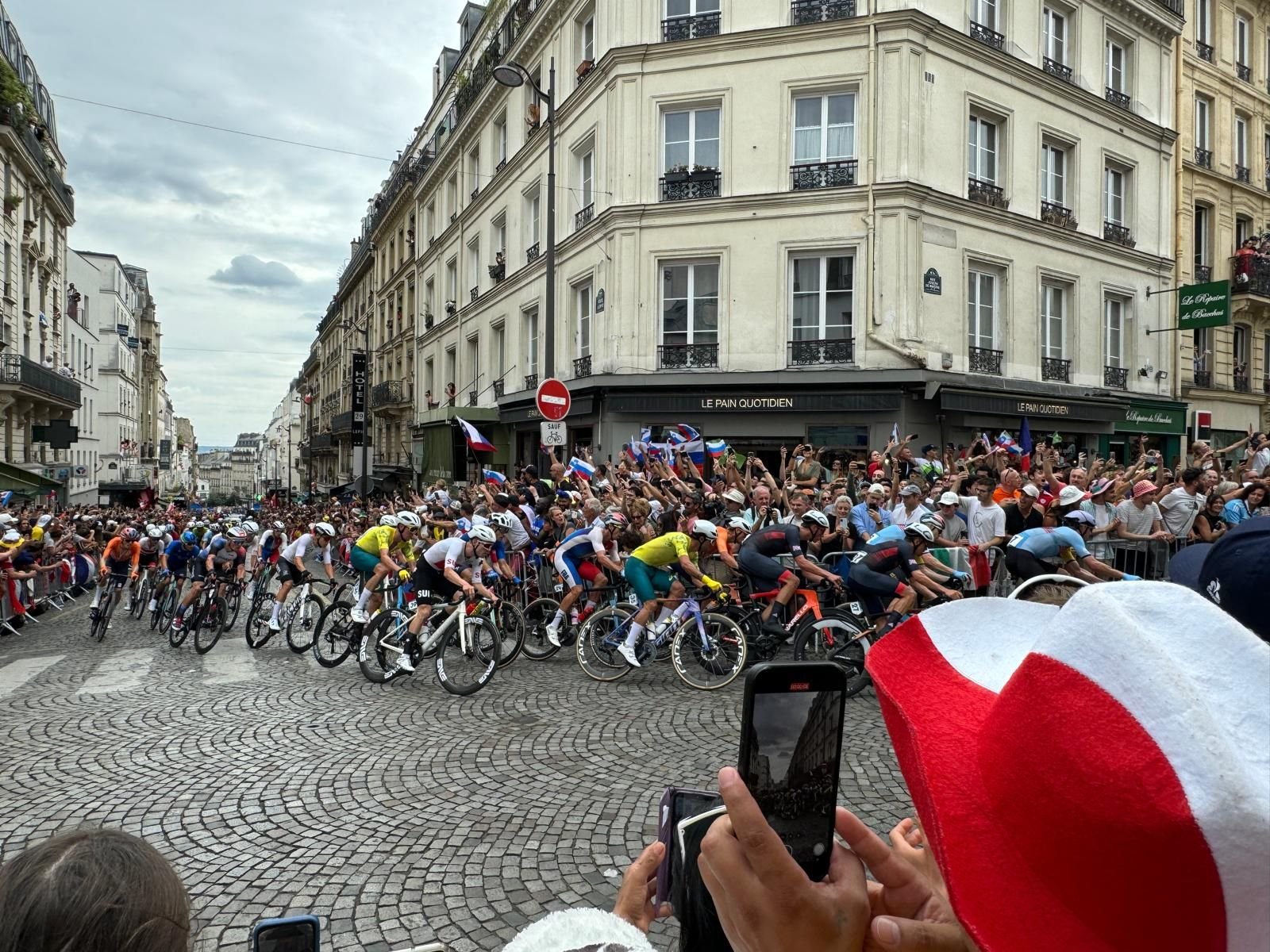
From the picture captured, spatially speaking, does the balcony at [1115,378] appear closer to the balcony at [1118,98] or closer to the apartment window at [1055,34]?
the balcony at [1118,98]

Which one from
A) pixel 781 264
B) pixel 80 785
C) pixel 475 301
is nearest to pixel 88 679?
pixel 80 785

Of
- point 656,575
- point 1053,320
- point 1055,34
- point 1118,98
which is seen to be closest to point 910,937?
point 656,575

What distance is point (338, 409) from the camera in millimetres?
56344

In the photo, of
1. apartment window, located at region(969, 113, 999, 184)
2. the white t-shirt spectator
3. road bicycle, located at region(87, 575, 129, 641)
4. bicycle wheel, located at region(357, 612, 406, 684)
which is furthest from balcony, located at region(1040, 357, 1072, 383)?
road bicycle, located at region(87, 575, 129, 641)

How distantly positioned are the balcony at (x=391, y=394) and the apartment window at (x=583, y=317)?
18.5m

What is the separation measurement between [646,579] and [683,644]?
80 centimetres

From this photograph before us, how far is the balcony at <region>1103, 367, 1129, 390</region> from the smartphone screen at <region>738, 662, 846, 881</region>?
2330cm

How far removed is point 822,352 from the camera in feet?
58.3

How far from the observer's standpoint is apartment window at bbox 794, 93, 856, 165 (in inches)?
698

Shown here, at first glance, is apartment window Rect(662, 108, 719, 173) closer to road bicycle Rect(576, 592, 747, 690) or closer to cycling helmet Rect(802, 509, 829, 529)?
cycling helmet Rect(802, 509, 829, 529)

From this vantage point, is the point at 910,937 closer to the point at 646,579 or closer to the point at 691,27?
the point at 646,579

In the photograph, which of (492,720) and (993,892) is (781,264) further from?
(993,892)

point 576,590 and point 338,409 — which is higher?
point 338,409

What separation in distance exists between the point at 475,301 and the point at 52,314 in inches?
989
